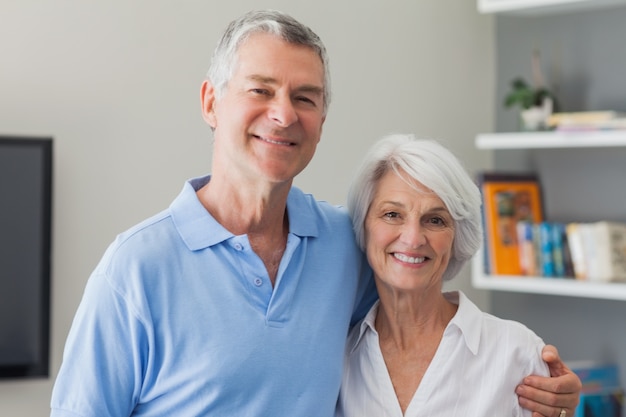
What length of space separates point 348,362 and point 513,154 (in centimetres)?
223

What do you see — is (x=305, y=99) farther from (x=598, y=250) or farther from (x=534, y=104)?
(x=534, y=104)

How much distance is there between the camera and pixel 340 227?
6.27 ft

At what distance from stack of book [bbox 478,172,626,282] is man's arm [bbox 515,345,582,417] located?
1558 mm

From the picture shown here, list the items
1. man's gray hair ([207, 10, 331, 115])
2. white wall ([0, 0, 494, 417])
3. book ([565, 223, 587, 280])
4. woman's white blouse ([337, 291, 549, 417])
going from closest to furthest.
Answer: man's gray hair ([207, 10, 331, 115]) < woman's white blouse ([337, 291, 549, 417]) < white wall ([0, 0, 494, 417]) < book ([565, 223, 587, 280])

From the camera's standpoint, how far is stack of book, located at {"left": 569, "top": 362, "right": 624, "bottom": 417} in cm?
336

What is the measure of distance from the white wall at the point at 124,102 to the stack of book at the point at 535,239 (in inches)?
21.7

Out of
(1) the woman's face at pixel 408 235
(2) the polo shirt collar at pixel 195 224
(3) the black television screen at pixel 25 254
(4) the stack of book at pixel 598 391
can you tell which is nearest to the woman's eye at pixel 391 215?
(1) the woman's face at pixel 408 235

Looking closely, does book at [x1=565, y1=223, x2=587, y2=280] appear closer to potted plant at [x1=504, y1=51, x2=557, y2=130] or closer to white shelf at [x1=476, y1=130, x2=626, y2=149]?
white shelf at [x1=476, y1=130, x2=626, y2=149]

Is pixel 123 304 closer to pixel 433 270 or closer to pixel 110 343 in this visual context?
pixel 110 343

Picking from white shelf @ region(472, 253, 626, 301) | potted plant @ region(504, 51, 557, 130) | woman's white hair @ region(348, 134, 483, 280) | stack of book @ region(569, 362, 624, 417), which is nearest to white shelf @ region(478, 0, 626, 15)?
potted plant @ region(504, 51, 557, 130)

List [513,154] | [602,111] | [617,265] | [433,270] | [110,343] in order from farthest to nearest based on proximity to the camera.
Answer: [513,154] < [602,111] < [617,265] < [433,270] < [110,343]

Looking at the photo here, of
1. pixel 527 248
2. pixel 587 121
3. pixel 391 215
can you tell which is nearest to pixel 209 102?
pixel 391 215

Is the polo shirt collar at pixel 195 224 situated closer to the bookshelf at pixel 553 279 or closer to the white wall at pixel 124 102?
the white wall at pixel 124 102

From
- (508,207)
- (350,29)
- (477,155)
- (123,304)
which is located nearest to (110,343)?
(123,304)
